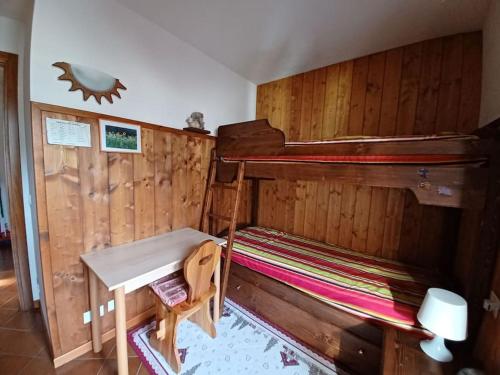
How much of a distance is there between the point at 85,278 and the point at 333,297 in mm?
1864

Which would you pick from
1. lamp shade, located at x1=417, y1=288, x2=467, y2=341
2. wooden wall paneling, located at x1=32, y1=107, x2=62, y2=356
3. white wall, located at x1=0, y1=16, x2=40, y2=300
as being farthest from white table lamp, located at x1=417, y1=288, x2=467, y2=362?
white wall, located at x1=0, y1=16, x2=40, y2=300

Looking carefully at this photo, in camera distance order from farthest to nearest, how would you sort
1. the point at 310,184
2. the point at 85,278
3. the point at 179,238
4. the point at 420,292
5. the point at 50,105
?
the point at 310,184 < the point at 179,238 < the point at 85,278 < the point at 420,292 < the point at 50,105

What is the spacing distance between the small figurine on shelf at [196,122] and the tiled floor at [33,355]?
1985 mm

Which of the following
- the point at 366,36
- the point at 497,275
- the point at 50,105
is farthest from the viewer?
the point at 366,36

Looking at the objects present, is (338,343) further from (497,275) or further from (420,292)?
(497,275)

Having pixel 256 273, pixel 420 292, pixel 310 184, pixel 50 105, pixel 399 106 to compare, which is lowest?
pixel 256 273

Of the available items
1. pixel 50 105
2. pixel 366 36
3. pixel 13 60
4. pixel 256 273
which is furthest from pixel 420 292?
pixel 13 60

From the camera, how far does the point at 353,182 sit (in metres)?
1.39

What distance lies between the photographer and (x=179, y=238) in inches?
73.8

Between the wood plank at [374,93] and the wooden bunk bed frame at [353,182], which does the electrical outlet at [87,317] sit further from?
the wood plank at [374,93]

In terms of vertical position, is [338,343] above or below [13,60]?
below

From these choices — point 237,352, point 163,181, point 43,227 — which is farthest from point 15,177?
point 237,352

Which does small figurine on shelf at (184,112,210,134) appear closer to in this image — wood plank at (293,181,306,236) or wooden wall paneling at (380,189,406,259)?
wood plank at (293,181,306,236)

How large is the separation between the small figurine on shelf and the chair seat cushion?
4.70ft
